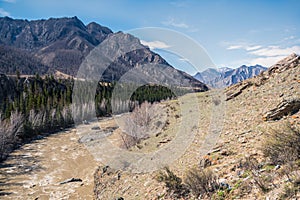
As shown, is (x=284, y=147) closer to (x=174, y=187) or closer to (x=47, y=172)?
(x=174, y=187)

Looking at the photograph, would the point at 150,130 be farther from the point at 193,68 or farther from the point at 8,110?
the point at 8,110

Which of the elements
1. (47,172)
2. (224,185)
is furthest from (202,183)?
(47,172)

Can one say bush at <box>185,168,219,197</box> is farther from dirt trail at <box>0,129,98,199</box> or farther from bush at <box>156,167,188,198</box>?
dirt trail at <box>0,129,98,199</box>

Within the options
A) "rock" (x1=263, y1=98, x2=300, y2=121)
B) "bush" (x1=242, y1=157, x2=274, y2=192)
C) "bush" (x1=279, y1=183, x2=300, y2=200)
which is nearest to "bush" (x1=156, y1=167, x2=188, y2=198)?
"bush" (x1=242, y1=157, x2=274, y2=192)

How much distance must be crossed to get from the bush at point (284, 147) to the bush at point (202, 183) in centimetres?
193

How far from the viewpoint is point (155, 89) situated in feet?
298

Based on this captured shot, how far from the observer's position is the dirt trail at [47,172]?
16.9 meters

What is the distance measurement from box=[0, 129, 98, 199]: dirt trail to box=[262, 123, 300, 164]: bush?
12.3 m

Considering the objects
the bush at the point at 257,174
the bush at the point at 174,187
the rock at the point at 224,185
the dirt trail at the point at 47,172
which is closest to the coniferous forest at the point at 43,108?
the dirt trail at the point at 47,172

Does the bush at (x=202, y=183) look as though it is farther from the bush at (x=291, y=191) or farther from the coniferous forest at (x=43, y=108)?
the coniferous forest at (x=43, y=108)

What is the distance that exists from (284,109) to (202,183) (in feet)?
20.4

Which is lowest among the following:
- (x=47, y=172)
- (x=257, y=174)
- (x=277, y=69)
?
(x=47, y=172)

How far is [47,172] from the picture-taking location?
22.1m

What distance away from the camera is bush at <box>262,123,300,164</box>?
6.43m
